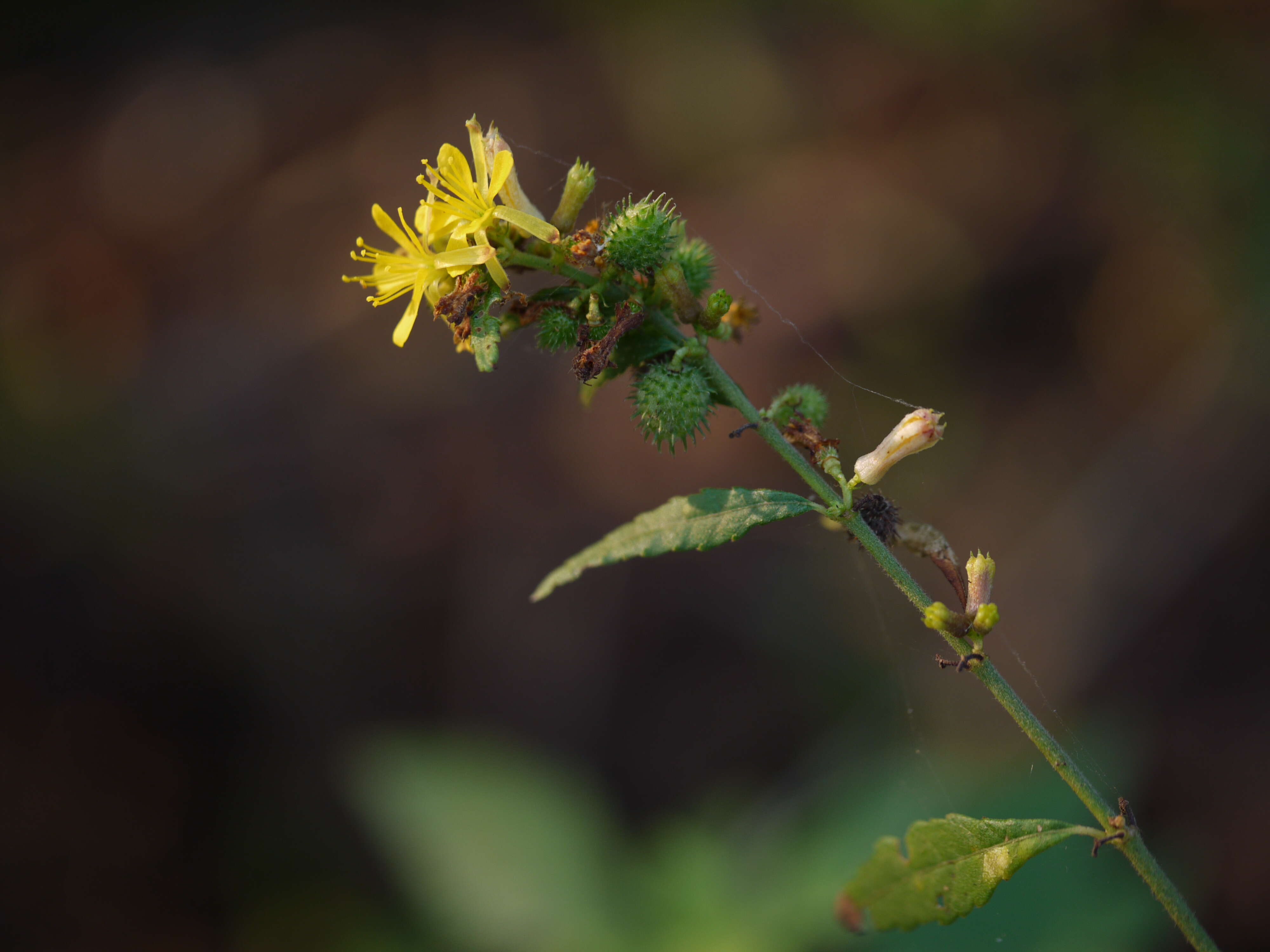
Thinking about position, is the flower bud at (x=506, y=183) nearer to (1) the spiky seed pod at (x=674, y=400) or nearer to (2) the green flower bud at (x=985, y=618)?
(1) the spiky seed pod at (x=674, y=400)

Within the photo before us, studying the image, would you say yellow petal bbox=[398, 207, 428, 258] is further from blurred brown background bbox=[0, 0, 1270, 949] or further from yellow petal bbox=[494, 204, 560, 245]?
blurred brown background bbox=[0, 0, 1270, 949]

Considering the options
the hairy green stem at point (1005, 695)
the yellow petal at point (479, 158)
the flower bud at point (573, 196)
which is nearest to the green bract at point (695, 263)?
the flower bud at point (573, 196)

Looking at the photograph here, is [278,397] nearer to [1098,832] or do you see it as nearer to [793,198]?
[793,198]

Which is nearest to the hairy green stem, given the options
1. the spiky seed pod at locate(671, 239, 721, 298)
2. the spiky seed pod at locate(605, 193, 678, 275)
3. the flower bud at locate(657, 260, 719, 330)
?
the flower bud at locate(657, 260, 719, 330)

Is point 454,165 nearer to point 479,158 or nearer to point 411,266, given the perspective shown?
point 479,158

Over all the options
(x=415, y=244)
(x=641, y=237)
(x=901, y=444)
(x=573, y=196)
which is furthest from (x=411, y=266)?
(x=901, y=444)

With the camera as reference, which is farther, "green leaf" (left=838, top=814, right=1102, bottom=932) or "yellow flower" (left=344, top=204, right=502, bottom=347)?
"yellow flower" (left=344, top=204, right=502, bottom=347)

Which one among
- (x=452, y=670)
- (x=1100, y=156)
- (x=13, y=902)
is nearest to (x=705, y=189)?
(x=1100, y=156)
